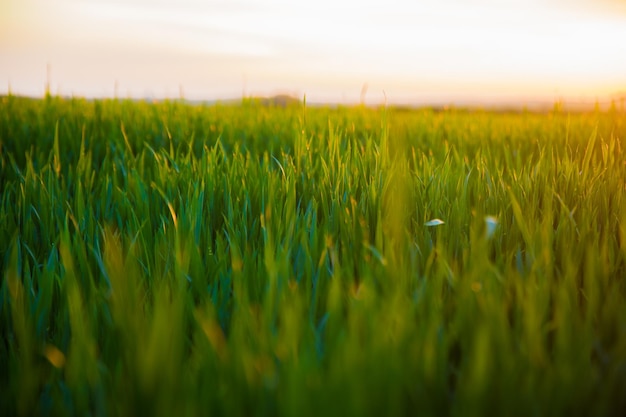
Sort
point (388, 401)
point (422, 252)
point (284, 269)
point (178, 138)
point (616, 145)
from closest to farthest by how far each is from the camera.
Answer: point (388, 401)
point (284, 269)
point (422, 252)
point (616, 145)
point (178, 138)

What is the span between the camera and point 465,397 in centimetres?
81

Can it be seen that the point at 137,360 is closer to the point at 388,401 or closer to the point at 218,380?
the point at 218,380

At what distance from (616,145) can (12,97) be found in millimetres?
4688

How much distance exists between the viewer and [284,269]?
116 cm

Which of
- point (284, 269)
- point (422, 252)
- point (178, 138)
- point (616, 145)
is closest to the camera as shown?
point (284, 269)

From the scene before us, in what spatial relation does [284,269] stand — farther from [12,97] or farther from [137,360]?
[12,97]

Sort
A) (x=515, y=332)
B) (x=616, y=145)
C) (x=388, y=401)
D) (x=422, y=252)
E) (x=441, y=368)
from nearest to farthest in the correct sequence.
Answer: (x=388, y=401) < (x=441, y=368) < (x=515, y=332) < (x=422, y=252) < (x=616, y=145)

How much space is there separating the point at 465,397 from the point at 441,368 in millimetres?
110

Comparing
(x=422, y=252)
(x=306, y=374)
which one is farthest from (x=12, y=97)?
(x=306, y=374)

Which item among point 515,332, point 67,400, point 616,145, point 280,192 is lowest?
point 67,400

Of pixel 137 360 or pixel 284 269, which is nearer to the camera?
pixel 137 360

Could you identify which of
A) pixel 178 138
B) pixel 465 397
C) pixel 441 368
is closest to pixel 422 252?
pixel 441 368

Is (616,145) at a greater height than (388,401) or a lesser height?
greater

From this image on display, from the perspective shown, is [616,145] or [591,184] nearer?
[591,184]
